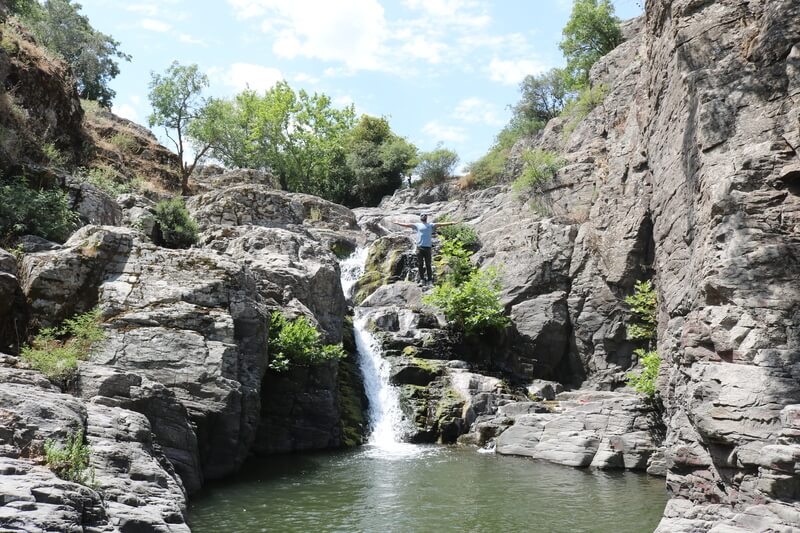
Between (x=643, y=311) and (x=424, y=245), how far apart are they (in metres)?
9.32

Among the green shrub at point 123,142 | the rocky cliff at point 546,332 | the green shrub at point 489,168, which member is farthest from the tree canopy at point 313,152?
the rocky cliff at point 546,332

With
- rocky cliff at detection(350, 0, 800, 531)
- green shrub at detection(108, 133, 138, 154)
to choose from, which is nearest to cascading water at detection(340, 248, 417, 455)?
rocky cliff at detection(350, 0, 800, 531)

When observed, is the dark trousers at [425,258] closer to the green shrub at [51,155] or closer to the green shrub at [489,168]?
the green shrub at [51,155]

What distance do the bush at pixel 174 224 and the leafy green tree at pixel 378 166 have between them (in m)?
32.2

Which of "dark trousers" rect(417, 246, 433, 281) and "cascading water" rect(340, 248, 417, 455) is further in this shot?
"dark trousers" rect(417, 246, 433, 281)

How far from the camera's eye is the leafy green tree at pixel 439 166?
4812 centimetres

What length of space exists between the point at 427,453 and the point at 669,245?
7824mm

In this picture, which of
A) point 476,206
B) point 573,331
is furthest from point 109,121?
point 573,331

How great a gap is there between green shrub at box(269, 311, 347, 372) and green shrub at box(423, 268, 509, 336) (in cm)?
744

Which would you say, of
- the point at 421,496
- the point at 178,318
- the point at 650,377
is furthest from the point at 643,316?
the point at 178,318

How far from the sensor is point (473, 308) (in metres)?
23.2

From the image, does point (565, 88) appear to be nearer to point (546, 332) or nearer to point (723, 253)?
point (546, 332)

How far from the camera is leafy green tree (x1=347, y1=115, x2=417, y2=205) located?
170 ft

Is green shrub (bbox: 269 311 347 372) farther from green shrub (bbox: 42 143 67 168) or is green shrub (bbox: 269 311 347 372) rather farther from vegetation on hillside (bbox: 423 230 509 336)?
green shrub (bbox: 42 143 67 168)
